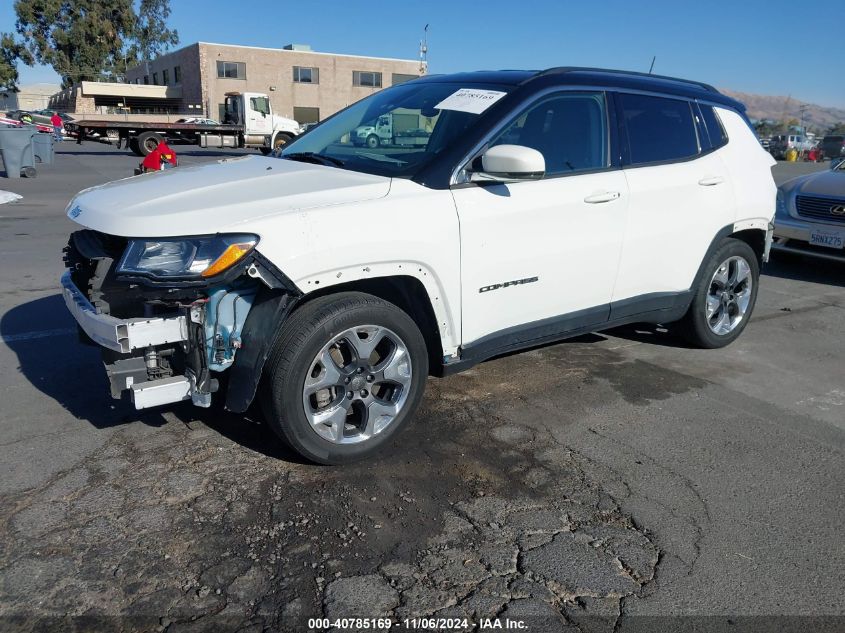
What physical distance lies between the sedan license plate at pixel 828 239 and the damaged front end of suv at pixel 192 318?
279 inches

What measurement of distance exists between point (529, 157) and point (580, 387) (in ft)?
5.83

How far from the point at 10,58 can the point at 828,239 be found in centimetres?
8291

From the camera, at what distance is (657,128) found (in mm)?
4723

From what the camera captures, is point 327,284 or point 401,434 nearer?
point 327,284

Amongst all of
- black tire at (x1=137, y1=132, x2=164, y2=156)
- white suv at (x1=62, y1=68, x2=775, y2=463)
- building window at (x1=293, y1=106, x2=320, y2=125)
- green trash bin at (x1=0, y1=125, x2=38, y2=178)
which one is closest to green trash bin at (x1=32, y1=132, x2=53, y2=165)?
green trash bin at (x1=0, y1=125, x2=38, y2=178)

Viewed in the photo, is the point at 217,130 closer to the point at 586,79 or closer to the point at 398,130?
the point at 398,130

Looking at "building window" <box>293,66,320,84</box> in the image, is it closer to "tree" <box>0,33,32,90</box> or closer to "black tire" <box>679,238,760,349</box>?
"tree" <box>0,33,32,90</box>

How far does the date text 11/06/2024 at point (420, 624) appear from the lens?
8.00ft

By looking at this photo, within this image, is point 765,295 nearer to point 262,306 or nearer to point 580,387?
point 580,387

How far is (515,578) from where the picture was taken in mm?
2719

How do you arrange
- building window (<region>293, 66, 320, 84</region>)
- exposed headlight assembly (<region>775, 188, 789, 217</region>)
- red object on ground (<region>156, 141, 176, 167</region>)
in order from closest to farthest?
exposed headlight assembly (<region>775, 188, 789, 217</region>) < red object on ground (<region>156, 141, 176, 167</region>) < building window (<region>293, 66, 320, 84</region>)

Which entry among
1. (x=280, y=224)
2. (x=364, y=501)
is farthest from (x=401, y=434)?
(x=280, y=224)

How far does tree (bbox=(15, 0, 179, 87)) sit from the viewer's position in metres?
70.1

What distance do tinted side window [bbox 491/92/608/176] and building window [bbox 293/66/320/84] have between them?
56.0m
